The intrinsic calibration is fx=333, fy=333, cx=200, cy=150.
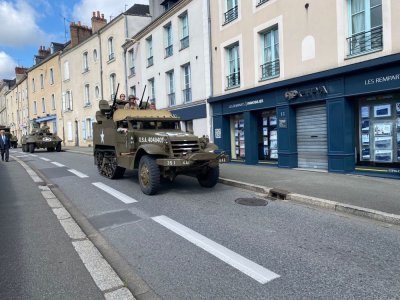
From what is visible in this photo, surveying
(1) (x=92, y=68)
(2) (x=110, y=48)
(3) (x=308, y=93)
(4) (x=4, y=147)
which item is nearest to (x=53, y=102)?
(1) (x=92, y=68)

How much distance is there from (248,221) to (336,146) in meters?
5.38

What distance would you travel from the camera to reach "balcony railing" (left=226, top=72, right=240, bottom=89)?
543 inches

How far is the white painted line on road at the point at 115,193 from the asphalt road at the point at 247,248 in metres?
0.08

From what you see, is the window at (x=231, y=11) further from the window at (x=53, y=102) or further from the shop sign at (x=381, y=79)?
the window at (x=53, y=102)

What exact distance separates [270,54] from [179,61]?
655 cm

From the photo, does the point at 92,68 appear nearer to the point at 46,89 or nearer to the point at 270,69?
the point at 46,89

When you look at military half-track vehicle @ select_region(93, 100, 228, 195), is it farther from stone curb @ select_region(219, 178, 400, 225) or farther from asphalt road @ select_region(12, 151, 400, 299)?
stone curb @ select_region(219, 178, 400, 225)

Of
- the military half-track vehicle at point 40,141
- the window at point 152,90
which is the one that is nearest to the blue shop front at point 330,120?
the window at point 152,90

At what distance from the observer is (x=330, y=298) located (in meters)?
3.07

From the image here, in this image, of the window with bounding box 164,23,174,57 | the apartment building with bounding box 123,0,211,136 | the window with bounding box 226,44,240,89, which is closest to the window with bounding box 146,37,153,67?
the apartment building with bounding box 123,0,211,136

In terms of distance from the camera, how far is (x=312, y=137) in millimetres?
10867

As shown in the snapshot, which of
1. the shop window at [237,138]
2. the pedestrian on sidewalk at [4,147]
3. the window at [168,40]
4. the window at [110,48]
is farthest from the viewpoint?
the window at [110,48]

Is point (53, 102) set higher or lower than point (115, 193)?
higher

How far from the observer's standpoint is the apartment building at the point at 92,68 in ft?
80.7
